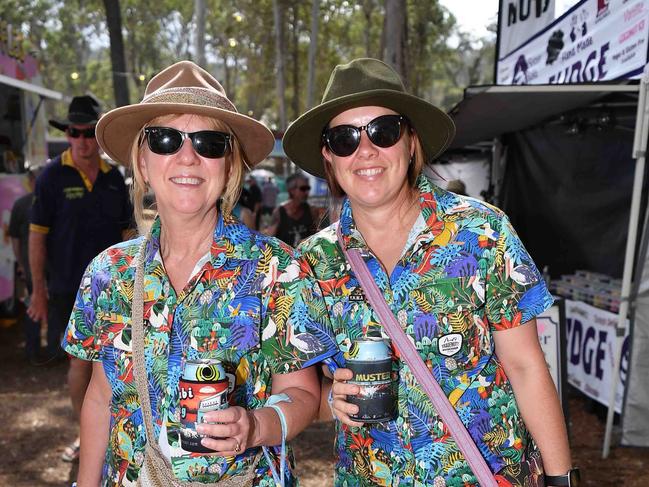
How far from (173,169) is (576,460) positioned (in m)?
4.24

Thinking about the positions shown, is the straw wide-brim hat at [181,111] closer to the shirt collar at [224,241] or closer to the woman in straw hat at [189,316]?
the woman in straw hat at [189,316]

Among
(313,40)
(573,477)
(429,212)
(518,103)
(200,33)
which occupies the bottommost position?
(573,477)

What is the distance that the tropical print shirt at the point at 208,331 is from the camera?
1827 mm

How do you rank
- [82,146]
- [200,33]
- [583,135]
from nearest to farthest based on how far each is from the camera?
[82,146] < [583,135] < [200,33]

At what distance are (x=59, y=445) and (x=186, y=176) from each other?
4.18m

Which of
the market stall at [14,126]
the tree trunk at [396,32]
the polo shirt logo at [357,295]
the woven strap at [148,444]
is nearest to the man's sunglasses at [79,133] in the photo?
the woven strap at [148,444]

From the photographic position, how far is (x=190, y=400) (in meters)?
1.54

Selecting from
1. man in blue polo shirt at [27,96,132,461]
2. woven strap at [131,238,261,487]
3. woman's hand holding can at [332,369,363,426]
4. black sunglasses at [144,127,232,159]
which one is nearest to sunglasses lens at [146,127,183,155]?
black sunglasses at [144,127,232,159]

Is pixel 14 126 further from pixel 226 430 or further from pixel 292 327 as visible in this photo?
pixel 226 430

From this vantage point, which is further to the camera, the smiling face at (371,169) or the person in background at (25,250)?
the person in background at (25,250)

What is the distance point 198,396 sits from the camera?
5.03 feet

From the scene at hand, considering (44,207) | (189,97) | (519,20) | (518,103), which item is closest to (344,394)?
(189,97)

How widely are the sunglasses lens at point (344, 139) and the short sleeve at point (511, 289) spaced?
1.80ft

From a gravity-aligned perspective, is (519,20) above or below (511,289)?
above
